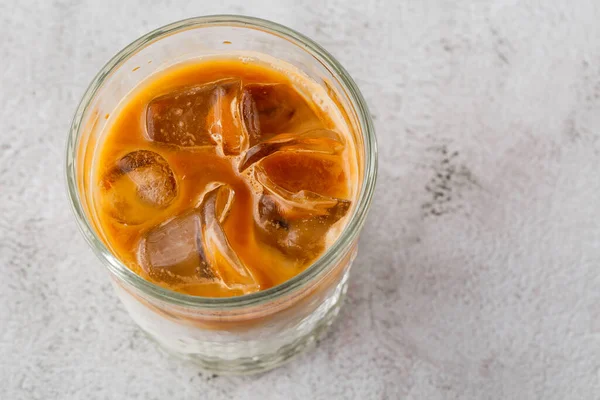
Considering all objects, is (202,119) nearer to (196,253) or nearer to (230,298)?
(196,253)

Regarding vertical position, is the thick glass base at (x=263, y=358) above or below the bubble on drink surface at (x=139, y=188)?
below

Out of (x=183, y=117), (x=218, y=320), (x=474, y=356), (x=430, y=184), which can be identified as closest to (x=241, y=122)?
(x=183, y=117)

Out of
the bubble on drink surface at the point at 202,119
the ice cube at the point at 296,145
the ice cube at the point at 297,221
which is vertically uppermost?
the bubble on drink surface at the point at 202,119

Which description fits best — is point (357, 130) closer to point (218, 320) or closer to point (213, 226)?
point (213, 226)

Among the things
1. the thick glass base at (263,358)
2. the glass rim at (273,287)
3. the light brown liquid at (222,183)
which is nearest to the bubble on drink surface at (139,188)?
the light brown liquid at (222,183)

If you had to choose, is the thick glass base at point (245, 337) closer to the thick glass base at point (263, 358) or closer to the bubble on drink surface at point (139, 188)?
the thick glass base at point (263, 358)

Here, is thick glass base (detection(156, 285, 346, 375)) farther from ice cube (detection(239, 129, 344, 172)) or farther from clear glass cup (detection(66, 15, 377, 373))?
ice cube (detection(239, 129, 344, 172))
